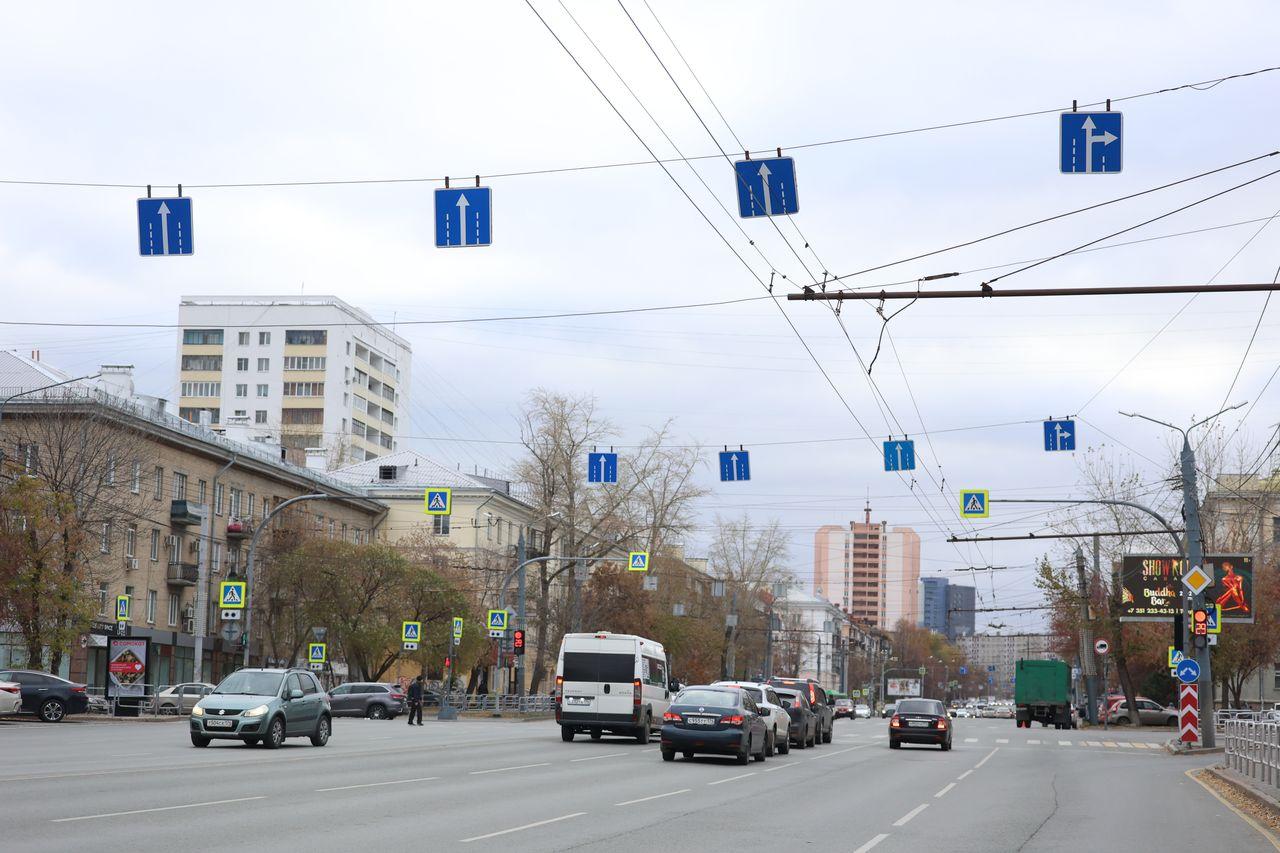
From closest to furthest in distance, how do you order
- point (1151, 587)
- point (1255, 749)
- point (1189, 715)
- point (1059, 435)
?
point (1255, 749)
point (1059, 435)
point (1189, 715)
point (1151, 587)

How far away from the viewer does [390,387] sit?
144 m

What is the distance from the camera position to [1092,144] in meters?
19.1

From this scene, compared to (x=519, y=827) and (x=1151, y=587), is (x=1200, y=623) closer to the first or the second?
(x=1151, y=587)

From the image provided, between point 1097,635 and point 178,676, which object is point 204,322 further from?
point 1097,635

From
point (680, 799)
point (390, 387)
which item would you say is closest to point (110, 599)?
point (680, 799)

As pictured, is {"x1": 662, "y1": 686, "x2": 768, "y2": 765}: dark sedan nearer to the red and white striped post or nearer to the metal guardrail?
the metal guardrail

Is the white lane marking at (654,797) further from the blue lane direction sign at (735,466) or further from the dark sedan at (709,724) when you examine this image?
the blue lane direction sign at (735,466)

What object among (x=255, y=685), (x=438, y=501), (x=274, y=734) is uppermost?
(x=438, y=501)

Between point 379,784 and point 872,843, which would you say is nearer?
point 872,843

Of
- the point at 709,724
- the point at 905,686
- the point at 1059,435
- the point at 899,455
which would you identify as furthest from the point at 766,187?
the point at 905,686

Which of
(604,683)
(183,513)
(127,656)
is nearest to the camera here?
(604,683)

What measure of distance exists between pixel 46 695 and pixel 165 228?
2358cm

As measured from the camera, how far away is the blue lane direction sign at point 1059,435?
37.4 m

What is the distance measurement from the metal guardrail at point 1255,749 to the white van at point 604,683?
13.2 m
